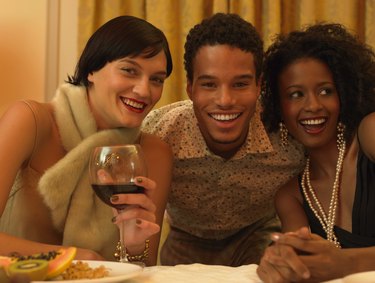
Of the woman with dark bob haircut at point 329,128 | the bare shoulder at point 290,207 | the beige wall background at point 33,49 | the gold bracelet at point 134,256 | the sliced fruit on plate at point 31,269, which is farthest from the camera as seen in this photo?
the beige wall background at point 33,49

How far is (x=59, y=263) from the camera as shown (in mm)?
872

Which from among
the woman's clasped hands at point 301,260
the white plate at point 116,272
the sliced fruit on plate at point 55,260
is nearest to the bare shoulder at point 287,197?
the woman's clasped hands at point 301,260

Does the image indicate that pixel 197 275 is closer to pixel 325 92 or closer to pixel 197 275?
pixel 197 275

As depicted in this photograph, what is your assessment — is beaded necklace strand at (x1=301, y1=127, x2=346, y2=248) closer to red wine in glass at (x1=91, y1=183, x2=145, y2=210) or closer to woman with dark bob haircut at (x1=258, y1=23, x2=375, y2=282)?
woman with dark bob haircut at (x1=258, y1=23, x2=375, y2=282)

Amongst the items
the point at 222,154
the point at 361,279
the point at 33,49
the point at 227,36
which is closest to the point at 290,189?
Answer: the point at 222,154

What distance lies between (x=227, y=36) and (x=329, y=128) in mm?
474

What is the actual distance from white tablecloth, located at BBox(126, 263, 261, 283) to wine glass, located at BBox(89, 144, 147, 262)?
0.31 feet

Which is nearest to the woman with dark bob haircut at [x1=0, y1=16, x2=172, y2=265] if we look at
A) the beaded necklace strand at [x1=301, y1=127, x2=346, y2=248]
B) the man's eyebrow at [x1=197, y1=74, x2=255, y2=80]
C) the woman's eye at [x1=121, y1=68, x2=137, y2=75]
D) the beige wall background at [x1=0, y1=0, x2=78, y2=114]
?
the woman's eye at [x1=121, y1=68, x2=137, y2=75]

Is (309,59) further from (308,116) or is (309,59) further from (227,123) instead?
(227,123)

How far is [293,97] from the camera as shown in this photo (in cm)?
194

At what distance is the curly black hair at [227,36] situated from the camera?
1966mm

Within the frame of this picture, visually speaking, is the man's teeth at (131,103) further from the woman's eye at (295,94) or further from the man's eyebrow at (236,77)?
the woman's eye at (295,94)

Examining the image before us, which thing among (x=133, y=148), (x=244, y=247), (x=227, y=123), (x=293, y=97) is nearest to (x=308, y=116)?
(x=293, y=97)

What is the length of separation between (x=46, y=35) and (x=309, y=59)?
5.94ft
